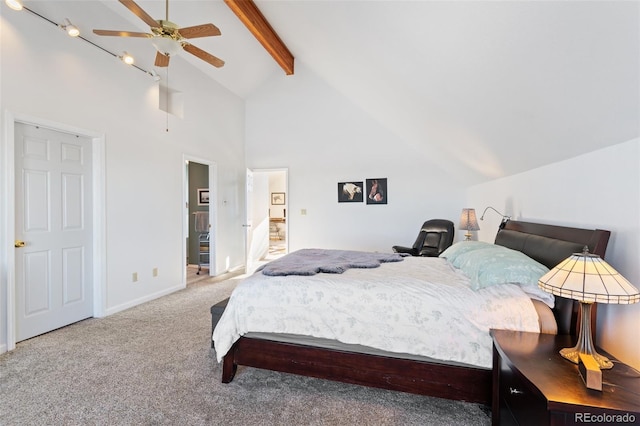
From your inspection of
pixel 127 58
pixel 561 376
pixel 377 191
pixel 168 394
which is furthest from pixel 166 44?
pixel 377 191

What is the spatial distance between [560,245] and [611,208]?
1.11 feet

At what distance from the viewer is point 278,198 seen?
1020cm

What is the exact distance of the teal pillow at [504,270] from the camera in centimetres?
174

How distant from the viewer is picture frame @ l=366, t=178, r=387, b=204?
549 cm

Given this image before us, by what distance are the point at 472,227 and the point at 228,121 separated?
441 cm

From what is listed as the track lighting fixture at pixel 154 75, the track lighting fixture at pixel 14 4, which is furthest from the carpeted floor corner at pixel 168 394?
the track lighting fixture at pixel 154 75

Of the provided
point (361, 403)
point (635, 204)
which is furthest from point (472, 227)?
point (361, 403)

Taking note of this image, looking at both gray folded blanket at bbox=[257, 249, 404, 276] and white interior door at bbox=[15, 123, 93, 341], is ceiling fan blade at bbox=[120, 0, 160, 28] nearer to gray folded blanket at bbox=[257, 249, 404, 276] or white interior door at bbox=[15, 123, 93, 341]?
white interior door at bbox=[15, 123, 93, 341]

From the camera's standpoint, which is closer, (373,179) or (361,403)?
(361,403)

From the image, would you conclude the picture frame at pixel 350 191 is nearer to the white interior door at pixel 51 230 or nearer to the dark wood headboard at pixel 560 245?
the dark wood headboard at pixel 560 245

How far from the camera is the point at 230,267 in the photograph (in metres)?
5.73

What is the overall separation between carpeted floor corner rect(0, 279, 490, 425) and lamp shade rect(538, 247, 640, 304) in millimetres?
1007

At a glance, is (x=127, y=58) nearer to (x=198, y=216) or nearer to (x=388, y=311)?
(x=198, y=216)

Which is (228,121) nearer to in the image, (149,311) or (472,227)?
(149,311)
